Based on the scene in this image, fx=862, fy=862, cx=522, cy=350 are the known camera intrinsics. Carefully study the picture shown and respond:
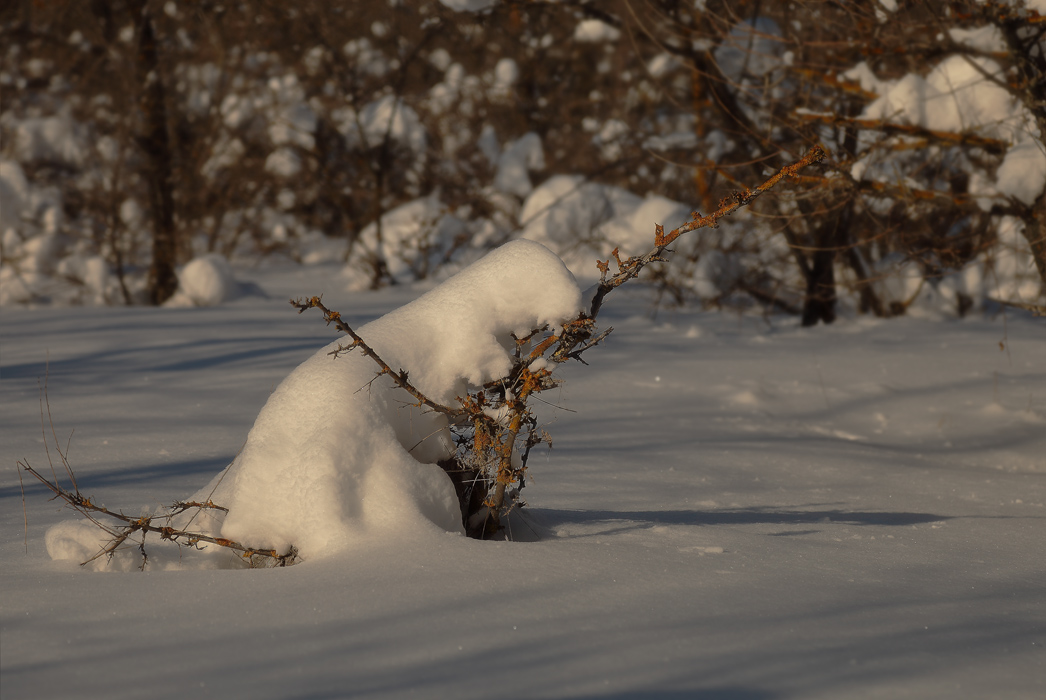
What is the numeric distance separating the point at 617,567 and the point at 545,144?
12.7 m

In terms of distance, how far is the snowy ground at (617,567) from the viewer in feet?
4.46

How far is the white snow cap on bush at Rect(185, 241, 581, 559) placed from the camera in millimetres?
1864

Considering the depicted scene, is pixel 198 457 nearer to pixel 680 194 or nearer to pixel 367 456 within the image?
pixel 367 456

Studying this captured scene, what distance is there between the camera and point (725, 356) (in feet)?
17.2

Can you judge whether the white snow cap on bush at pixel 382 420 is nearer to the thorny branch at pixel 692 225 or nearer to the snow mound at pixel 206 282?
the thorny branch at pixel 692 225

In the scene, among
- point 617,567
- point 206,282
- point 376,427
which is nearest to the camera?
point 617,567

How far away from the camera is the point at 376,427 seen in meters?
1.93

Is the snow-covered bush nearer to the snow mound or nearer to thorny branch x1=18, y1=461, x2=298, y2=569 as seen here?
thorny branch x1=18, y1=461, x2=298, y2=569

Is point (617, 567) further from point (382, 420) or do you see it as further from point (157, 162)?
point (157, 162)

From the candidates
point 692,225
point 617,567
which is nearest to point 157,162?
point 692,225

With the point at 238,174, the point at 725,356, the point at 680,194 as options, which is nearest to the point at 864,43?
the point at 725,356

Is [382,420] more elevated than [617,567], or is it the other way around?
[382,420]

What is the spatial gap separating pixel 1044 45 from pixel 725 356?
235 cm

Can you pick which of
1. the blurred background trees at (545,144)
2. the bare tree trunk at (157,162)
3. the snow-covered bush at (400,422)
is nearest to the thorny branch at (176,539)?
the snow-covered bush at (400,422)
